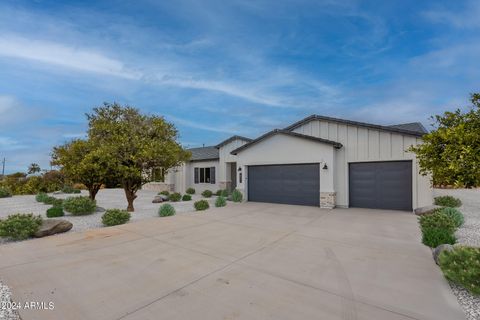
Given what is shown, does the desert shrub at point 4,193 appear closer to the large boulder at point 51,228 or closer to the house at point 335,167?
the house at point 335,167

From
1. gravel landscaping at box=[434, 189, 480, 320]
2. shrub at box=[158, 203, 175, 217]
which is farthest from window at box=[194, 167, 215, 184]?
gravel landscaping at box=[434, 189, 480, 320]

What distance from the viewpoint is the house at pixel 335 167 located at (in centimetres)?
1183

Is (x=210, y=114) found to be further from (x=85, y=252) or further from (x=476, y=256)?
(x=476, y=256)

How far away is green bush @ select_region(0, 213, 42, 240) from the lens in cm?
668

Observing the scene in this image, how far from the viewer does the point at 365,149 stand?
12672mm

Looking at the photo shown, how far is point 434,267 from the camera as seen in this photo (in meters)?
4.83

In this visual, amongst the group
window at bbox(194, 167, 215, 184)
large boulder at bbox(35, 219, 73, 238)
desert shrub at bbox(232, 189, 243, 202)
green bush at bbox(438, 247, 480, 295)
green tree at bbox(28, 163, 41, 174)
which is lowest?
desert shrub at bbox(232, 189, 243, 202)

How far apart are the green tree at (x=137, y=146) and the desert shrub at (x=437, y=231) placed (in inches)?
394

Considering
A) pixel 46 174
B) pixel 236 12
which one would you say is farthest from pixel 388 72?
pixel 46 174

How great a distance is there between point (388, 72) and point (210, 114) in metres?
14.8

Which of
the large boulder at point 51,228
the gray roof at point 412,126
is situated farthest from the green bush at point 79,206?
the gray roof at point 412,126

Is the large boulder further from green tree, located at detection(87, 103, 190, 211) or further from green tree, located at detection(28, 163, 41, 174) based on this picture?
green tree, located at detection(28, 163, 41, 174)

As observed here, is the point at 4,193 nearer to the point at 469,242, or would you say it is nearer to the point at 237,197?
the point at 237,197

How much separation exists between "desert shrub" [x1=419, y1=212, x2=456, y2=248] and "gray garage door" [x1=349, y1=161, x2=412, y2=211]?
5.32 metres
